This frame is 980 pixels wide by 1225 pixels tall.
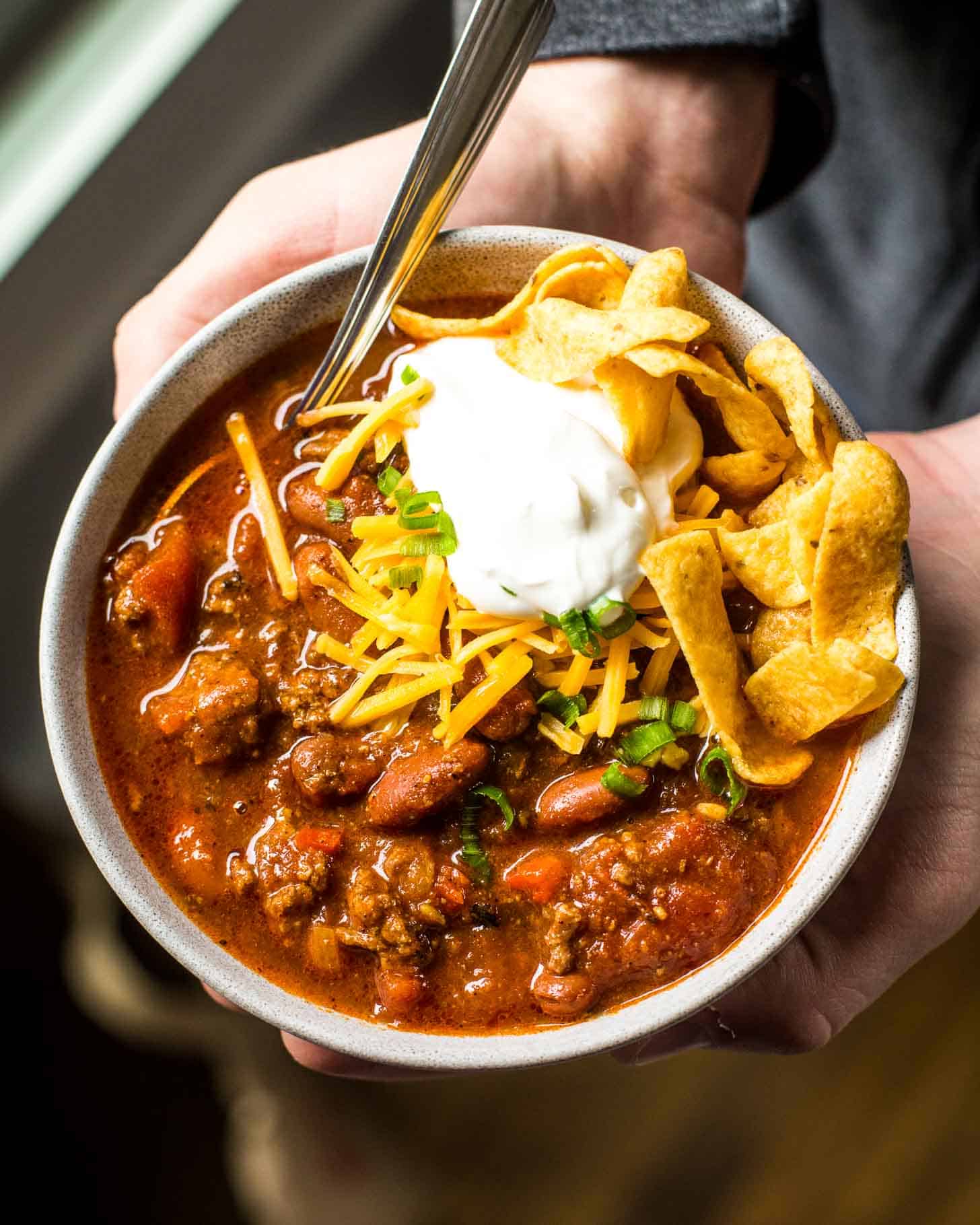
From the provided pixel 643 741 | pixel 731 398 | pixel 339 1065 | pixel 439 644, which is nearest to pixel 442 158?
pixel 731 398

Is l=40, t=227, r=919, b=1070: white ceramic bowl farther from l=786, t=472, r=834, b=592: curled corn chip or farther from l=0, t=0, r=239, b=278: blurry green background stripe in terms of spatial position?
l=0, t=0, r=239, b=278: blurry green background stripe

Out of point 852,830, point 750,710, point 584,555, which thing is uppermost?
point 584,555

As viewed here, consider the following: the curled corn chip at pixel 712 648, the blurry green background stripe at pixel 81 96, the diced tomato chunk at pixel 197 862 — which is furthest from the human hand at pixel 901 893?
the blurry green background stripe at pixel 81 96

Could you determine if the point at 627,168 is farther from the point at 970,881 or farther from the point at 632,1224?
the point at 632,1224

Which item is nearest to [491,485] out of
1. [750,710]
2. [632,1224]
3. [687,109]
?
[750,710]

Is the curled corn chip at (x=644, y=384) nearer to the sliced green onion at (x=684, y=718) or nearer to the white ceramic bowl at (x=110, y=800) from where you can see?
the white ceramic bowl at (x=110, y=800)

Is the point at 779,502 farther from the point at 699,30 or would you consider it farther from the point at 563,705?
the point at 699,30

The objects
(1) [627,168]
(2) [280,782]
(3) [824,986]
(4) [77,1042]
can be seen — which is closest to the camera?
(2) [280,782]
